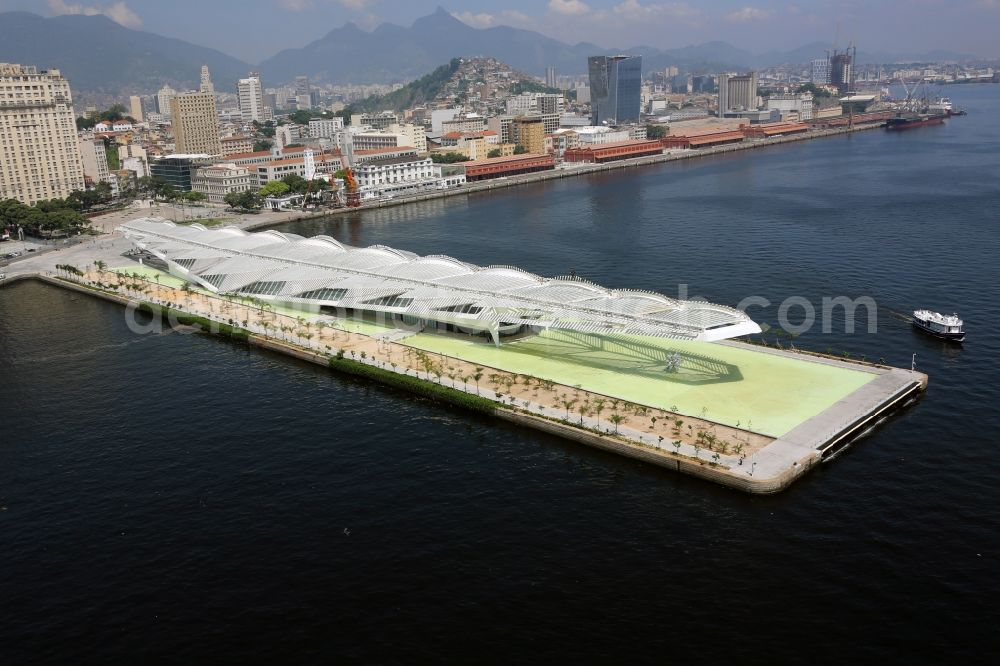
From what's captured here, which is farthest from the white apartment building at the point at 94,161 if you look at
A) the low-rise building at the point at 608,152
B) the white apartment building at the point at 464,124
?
the low-rise building at the point at 608,152

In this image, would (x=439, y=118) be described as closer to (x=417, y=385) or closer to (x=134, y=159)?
(x=134, y=159)

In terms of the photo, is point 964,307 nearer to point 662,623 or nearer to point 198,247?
point 662,623

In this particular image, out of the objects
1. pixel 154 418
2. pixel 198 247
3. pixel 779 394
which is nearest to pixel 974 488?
pixel 779 394

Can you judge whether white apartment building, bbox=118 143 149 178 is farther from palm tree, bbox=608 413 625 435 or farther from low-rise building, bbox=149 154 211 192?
palm tree, bbox=608 413 625 435

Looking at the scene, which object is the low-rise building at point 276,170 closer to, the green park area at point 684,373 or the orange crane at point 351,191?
the orange crane at point 351,191

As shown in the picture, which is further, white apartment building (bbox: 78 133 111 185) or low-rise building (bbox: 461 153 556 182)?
low-rise building (bbox: 461 153 556 182)

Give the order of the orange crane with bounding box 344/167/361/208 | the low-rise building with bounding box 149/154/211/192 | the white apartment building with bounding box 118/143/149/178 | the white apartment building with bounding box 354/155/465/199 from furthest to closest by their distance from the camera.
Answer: the white apartment building with bounding box 118/143/149/178 < the low-rise building with bounding box 149/154/211/192 < the white apartment building with bounding box 354/155/465/199 < the orange crane with bounding box 344/167/361/208

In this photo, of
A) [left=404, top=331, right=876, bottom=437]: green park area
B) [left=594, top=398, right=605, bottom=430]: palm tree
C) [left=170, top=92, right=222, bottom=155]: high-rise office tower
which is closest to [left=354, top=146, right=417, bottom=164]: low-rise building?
[left=170, top=92, right=222, bottom=155]: high-rise office tower
